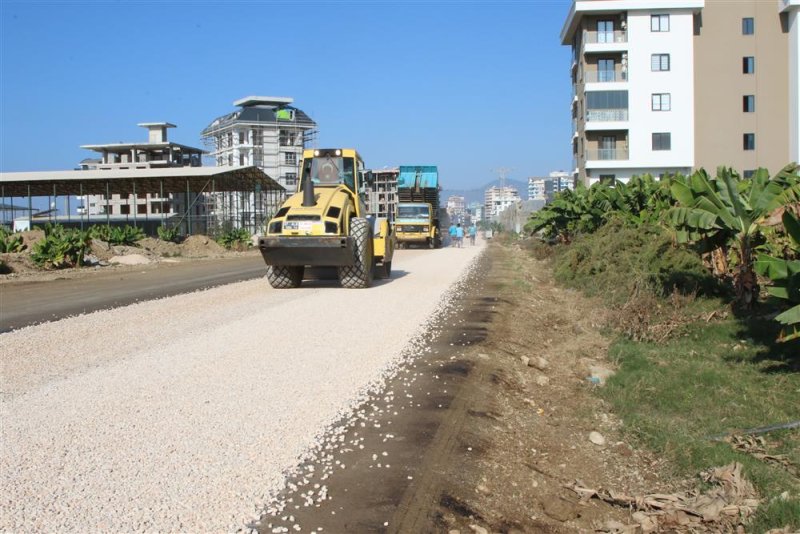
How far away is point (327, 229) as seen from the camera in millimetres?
17203

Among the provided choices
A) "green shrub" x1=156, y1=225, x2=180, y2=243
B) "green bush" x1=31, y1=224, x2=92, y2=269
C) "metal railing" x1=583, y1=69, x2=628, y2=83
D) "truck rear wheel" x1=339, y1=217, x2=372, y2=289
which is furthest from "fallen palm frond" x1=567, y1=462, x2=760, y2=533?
"metal railing" x1=583, y1=69, x2=628, y2=83

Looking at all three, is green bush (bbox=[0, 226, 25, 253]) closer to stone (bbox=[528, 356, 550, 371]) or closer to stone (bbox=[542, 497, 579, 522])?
stone (bbox=[528, 356, 550, 371])

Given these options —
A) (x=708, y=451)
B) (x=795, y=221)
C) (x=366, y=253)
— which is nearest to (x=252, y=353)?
(x=708, y=451)

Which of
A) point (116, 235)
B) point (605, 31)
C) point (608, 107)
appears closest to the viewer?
point (116, 235)

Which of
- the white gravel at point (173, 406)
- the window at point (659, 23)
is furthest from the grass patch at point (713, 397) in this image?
the window at point (659, 23)

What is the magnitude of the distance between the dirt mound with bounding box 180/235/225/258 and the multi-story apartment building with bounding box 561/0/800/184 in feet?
96.5

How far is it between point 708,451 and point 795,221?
3793 mm

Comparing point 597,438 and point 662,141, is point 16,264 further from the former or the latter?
point 662,141

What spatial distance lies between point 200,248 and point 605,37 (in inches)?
1405

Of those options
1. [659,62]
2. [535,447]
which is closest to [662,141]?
[659,62]

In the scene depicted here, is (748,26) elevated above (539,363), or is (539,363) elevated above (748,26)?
(748,26)

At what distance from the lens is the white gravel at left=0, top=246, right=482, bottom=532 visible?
480 cm

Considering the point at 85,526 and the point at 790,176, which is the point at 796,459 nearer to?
the point at 85,526

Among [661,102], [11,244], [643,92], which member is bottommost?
[11,244]
